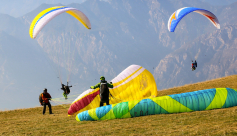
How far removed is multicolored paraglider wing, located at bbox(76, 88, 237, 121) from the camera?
1336cm

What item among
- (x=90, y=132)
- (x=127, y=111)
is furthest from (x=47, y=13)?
(x=90, y=132)

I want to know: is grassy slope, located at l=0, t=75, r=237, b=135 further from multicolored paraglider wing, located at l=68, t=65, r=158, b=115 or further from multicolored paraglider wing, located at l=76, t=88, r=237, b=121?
multicolored paraglider wing, located at l=68, t=65, r=158, b=115

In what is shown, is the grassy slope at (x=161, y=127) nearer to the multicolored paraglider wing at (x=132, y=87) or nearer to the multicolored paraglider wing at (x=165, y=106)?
the multicolored paraglider wing at (x=165, y=106)

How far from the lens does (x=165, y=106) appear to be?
13.4 metres

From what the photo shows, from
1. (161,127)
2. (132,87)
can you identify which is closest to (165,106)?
(161,127)

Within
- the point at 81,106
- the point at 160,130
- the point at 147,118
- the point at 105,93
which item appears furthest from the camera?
the point at 81,106

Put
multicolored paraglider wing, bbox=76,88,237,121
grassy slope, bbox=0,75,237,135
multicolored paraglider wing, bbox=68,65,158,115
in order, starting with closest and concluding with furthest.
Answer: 1. grassy slope, bbox=0,75,237,135
2. multicolored paraglider wing, bbox=76,88,237,121
3. multicolored paraglider wing, bbox=68,65,158,115

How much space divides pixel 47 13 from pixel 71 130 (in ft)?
40.5

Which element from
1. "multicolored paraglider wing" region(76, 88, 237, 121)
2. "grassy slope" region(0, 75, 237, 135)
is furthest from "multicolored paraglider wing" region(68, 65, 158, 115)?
"grassy slope" region(0, 75, 237, 135)

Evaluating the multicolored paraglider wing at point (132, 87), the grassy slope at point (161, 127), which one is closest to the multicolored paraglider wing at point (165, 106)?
the grassy slope at point (161, 127)

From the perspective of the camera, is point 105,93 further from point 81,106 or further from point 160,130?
point 160,130

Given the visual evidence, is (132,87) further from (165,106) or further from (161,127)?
(161,127)

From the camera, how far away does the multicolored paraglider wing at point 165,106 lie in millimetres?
13359

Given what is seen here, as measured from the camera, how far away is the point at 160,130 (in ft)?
31.9
